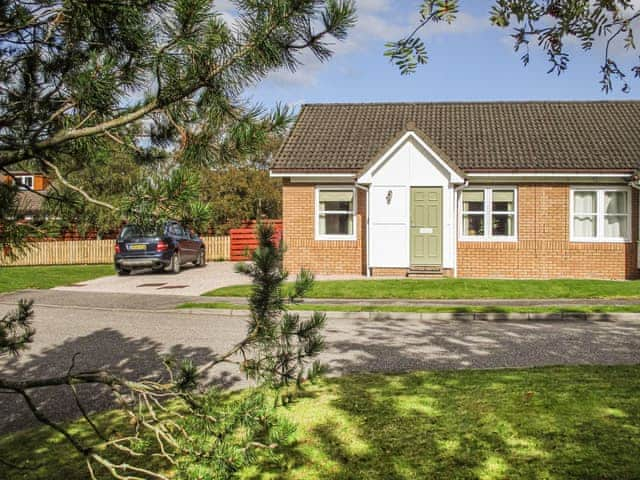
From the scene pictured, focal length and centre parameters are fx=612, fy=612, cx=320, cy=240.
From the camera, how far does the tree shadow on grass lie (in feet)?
12.8

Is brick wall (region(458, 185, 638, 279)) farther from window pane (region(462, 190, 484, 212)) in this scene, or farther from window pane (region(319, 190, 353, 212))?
window pane (region(319, 190, 353, 212))

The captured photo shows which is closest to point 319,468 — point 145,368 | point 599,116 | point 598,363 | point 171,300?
point 145,368

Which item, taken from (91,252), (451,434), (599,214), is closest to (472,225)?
(599,214)

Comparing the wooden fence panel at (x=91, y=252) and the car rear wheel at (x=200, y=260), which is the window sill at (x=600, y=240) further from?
the wooden fence panel at (x=91, y=252)

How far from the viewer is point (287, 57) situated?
270 cm

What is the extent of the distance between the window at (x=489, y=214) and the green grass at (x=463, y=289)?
3.17m

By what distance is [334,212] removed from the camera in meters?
21.0

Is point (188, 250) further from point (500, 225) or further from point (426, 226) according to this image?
point (500, 225)

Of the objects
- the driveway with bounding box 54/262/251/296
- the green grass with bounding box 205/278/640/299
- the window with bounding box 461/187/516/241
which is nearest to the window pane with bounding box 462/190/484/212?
the window with bounding box 461/187/516/241

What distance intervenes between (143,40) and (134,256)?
20045 millimetres

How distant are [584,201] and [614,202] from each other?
0.96 m

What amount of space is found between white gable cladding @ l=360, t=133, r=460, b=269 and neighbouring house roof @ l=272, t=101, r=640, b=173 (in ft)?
1.77

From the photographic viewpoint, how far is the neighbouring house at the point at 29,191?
289 cm

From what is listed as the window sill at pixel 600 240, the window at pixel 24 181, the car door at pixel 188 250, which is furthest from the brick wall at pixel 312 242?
the window at pixel 24 181
